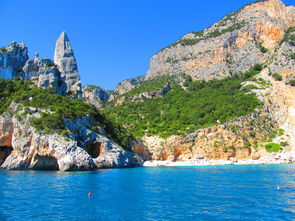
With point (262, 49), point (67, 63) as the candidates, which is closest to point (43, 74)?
point (67, 63)

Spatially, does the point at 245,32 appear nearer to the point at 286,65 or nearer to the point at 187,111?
the point at 286,65

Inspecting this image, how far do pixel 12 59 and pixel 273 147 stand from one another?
7076cm

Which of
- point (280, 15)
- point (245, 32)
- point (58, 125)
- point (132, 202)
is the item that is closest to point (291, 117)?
point (245, 32)

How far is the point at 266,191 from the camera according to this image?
2592 cm

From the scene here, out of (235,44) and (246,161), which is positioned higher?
(235,44)

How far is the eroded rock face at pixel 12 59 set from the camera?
73562 millimetres

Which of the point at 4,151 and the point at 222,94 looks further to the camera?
the point at 222,94

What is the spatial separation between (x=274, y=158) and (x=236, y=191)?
2023 inches

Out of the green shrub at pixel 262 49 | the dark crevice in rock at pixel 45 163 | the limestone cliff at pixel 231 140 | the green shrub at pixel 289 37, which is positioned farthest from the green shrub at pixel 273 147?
the dark crevice in rock at pixel 45 163

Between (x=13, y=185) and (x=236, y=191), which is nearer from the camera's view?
(x=236, y=191)

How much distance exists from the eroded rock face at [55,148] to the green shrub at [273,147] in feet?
127

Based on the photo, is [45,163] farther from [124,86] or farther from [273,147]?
[124,86]

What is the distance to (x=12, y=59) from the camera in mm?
75438

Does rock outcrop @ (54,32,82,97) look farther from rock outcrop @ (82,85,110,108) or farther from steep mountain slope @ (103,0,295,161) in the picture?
rock outcrop @ (82,85,110,108)
